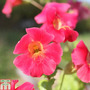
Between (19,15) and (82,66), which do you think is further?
(19,15)

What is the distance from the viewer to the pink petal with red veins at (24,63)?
58cm

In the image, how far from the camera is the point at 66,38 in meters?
0.62

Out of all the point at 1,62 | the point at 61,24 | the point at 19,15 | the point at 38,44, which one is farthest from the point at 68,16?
the point at 19,15

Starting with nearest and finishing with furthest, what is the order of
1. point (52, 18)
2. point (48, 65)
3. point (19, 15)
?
1. point (48, 65)
2. point (52, 18)
3. point (19, 15)

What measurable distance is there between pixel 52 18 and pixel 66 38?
8 centimetres

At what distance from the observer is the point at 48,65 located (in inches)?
22.7

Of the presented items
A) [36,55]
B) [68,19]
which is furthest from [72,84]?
[36,55]

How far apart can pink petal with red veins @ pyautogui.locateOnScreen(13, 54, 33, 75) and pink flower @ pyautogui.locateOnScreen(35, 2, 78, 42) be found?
0.08 m

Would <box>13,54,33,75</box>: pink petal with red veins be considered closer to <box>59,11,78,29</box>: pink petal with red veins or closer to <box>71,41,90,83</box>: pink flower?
<box>71,41,90,83</box>: pink flower

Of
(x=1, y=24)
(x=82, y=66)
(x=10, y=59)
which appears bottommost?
(x=1, y=24)

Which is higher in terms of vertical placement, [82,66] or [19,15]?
[82,66]

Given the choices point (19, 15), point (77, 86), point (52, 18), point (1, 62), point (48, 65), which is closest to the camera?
point (48, 65)

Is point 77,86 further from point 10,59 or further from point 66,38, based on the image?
point 10,59

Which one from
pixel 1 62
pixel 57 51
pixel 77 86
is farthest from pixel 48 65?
pixel 1 62
